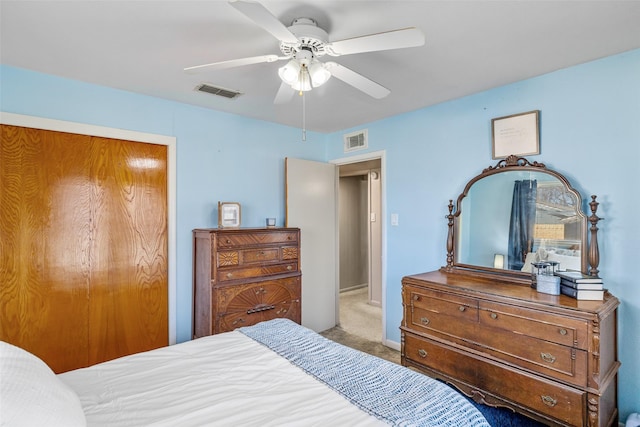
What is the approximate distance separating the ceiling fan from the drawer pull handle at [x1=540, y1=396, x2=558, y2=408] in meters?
1.98

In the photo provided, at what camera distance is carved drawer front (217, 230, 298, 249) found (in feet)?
9.11

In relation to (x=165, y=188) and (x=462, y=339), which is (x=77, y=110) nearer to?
(x=165, y=188)

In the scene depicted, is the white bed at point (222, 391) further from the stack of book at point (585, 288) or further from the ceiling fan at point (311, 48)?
the ceiling fan at point (311, 48)

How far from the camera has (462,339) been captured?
7.31 ft

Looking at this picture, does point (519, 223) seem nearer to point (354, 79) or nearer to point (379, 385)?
point (354, 79)

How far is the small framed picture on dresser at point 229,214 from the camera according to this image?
308 centimetres

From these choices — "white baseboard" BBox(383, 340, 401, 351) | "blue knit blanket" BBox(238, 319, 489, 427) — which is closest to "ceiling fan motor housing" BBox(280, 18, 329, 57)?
"blue knit blanket" BBox(238, 319, 489, 427)

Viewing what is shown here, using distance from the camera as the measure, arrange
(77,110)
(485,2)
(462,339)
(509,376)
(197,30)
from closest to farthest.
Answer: (485,2)
(197,30)
(509,376)
(462,339)
(77,110)

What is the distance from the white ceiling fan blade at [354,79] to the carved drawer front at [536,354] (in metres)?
1.66

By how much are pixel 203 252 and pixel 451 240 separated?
2.16 m

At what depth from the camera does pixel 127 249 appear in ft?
8.86

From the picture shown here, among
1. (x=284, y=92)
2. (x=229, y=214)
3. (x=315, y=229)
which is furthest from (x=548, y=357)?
(x=229, y=214)

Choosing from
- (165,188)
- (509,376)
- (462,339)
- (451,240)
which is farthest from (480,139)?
(165,188)

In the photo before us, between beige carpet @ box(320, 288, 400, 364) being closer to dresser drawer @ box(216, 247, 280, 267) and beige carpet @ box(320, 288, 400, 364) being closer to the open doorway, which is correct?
the open doorway
